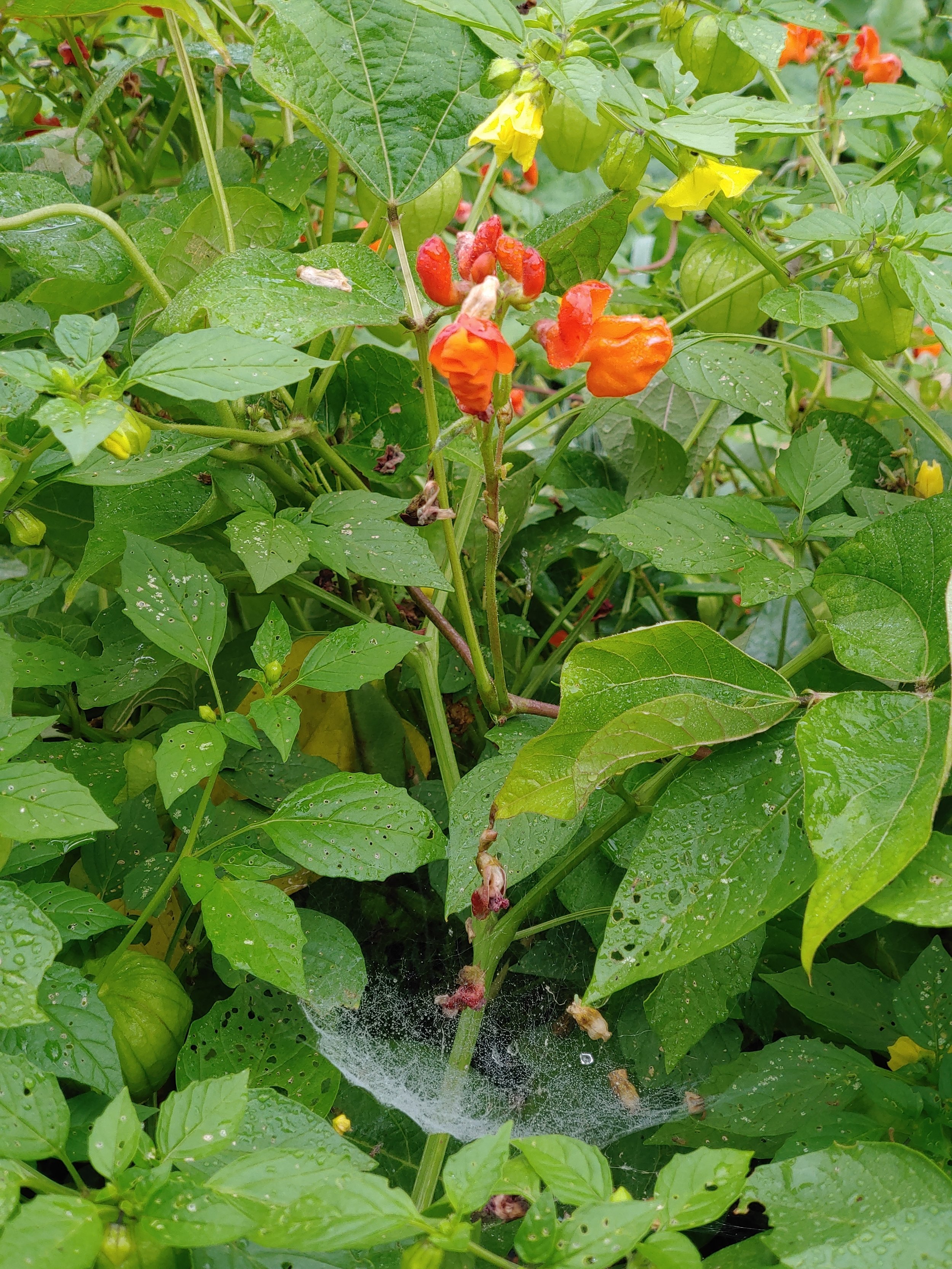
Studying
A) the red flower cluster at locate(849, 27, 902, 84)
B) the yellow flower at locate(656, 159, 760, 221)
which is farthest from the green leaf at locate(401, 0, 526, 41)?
the red flower cluster at locate(849, 27, 902, 84)

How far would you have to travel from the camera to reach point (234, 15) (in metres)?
0.83

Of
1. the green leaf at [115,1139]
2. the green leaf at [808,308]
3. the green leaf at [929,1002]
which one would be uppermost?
the green leaf at [808,308]

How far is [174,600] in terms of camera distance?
658mm

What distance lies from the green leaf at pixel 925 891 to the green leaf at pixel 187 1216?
31 cm

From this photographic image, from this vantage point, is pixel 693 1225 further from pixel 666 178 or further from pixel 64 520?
pixel 666 178

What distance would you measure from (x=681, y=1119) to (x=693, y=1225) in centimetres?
23

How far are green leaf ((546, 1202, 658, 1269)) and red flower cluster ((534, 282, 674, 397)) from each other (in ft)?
1.35

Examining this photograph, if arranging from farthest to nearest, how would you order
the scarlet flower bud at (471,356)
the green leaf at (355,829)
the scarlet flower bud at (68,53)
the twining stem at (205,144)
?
1. the scarlet flower bud at (68,53)
2. the twining stem at (205,144)
3. the green leaf at (355,829)
4. the scarlet flower bud at (471,356)

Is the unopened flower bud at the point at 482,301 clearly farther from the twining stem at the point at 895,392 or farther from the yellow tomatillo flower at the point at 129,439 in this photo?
the twining stem at the point at 895,392

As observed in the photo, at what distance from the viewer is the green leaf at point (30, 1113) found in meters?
0.45

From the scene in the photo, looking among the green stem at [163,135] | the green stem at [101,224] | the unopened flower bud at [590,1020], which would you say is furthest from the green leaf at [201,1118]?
the green stem at [163,135]

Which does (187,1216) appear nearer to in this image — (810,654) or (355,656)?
(355,656)

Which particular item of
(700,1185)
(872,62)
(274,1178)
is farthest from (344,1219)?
(872,62)

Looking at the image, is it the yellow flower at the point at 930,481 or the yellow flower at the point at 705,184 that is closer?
the yellow flower at the point at 705,184
